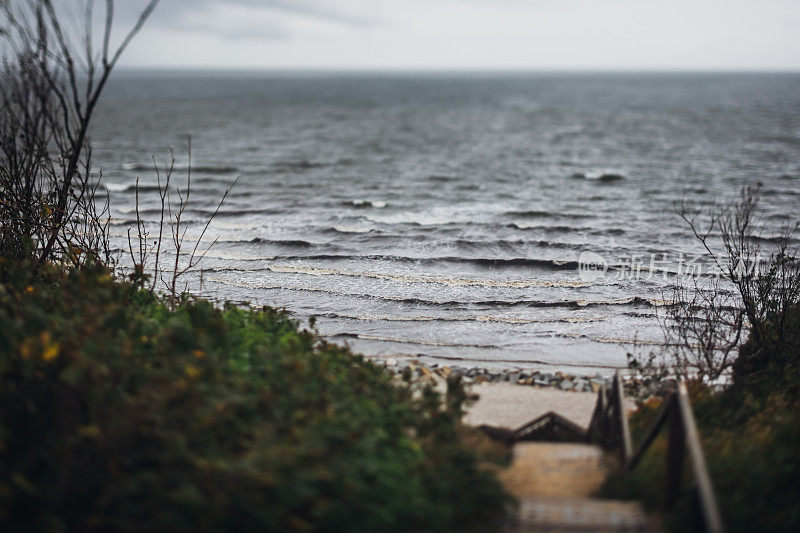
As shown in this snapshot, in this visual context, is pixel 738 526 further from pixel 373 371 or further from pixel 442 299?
pixel 442 299

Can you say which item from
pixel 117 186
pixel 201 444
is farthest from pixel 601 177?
pixel 201 444

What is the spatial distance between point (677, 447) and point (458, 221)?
17.0m

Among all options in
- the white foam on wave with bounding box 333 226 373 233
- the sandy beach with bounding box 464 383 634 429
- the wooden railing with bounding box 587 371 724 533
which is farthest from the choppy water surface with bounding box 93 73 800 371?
the wooden railing with bounding box 587 371 724 533

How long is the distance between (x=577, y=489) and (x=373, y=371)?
2184 mm

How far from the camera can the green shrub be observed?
3387mm

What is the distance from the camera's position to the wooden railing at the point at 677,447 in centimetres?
342

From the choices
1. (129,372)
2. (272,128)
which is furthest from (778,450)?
(272,128)

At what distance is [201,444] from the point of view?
373 centimetres

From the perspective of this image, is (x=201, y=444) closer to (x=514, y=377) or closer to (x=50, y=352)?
(x=50, y=352)

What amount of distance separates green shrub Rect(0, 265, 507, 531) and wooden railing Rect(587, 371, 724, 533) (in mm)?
1220

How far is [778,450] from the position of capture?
203 inches

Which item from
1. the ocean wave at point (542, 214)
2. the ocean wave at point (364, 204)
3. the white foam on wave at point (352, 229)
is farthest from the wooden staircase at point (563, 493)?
the ocean wave at point (364, 204)

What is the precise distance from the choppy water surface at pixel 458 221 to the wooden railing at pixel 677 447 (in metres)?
4.14

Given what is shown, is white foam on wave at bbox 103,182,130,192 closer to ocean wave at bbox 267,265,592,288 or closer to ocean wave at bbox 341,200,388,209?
ocean wave at bbox 341,200,388,209
